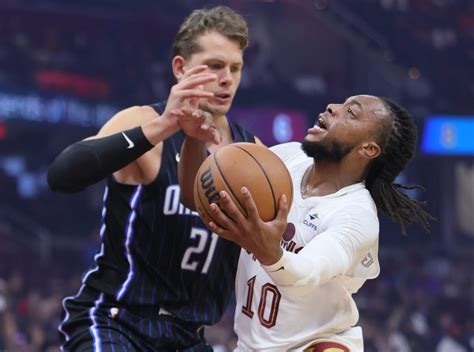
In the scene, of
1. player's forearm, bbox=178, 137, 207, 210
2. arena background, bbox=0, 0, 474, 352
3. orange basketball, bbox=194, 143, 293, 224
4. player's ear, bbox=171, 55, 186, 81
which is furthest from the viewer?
arena background, bbox=0, 0, 474, 352

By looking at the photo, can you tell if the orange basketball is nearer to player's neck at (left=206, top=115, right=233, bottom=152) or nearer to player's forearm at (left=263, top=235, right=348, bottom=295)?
player's forearm at (left=263, top=235, right=348, bottom=295)

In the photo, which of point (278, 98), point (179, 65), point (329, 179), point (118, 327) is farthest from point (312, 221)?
point (278, 98)

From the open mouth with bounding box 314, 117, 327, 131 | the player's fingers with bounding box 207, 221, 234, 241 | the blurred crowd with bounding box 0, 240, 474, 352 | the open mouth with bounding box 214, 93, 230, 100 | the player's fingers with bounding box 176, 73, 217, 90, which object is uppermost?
the player's fingers with bounding box 176, 73, 217, 90

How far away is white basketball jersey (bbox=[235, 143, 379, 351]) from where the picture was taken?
3.59m

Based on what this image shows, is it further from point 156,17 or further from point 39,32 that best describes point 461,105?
point 39,32

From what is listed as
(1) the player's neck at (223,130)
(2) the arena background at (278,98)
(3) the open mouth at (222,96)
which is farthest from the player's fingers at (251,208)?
(2) the arena background at (278,98)

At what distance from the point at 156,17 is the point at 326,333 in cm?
1421

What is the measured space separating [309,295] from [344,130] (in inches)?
26.3

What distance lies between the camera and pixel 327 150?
3699 millimetres

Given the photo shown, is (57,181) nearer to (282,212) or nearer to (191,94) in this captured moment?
(191,94)

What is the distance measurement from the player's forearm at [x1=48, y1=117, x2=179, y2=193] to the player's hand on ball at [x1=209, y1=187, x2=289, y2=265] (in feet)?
1.99

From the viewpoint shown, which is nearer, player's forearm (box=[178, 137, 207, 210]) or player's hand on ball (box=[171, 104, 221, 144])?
player's hand on ball (box=[171, 104, 221, 144])

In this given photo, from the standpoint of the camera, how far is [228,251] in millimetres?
4086

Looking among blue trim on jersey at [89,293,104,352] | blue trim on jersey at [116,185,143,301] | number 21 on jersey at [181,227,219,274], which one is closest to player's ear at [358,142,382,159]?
number 21 on jersey at [181,227,219,274]
